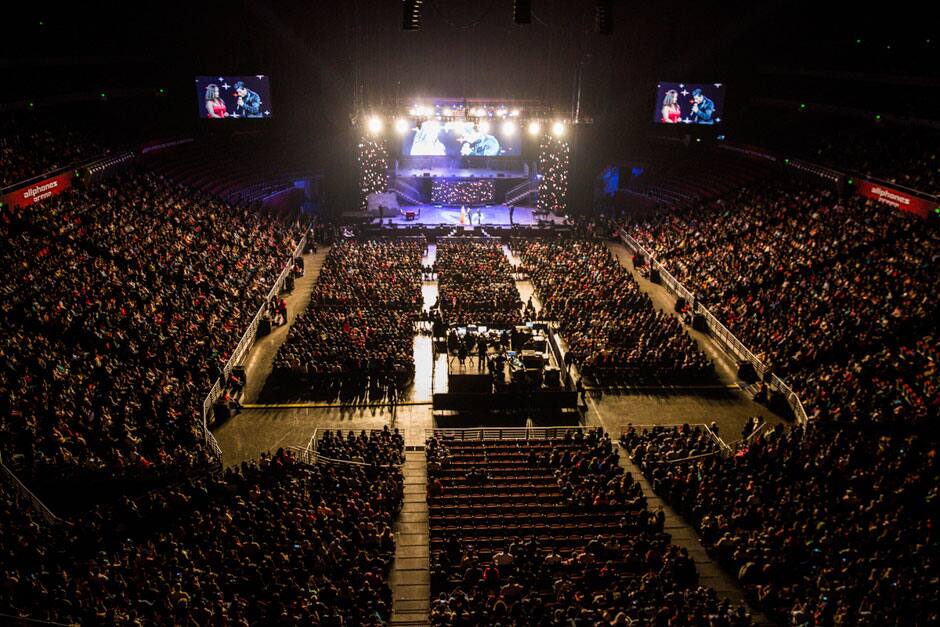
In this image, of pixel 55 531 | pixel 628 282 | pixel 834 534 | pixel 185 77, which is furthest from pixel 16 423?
pixel 185 77

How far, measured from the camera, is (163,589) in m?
12.4

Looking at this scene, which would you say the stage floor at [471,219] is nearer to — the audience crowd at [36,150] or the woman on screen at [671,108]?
the woman on screen at [671,108]

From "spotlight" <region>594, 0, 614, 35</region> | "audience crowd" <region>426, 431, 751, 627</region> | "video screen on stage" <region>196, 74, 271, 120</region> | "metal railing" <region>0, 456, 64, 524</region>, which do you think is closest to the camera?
"audience crowd" <region>426, 431, 751, 627</region>

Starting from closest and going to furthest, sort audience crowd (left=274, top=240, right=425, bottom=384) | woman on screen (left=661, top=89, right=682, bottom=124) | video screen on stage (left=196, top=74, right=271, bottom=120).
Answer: audience crowd (left=274, top=240, right=425, bottom=384)
video screen on stage (left=196, top=74, right=271, bottom=120)
woman on screen (left=661, top=89, right=682, bottom=124)

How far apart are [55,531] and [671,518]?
1443 centimetres

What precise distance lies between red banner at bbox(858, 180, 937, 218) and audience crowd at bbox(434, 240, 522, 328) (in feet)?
60.3

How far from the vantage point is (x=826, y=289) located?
89.8 feet

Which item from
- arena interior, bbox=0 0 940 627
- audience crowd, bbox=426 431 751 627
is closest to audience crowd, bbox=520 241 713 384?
arena interior, bbox=0 0 940 627

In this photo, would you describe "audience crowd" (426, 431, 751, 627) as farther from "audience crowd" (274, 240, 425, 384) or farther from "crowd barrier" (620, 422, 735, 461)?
"audience crowd" (274, 240, 425, 384)

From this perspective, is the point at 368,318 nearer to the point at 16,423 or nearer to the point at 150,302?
the point at 150,302

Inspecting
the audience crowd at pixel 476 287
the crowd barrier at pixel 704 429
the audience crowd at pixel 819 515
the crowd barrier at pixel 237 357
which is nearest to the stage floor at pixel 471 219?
the audience crowd at pixel 476 287

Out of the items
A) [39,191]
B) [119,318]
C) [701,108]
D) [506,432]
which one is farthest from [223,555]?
[701,108]

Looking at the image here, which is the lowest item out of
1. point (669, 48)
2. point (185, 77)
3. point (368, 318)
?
point (368, 318)

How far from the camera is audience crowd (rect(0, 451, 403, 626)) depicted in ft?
39.2
